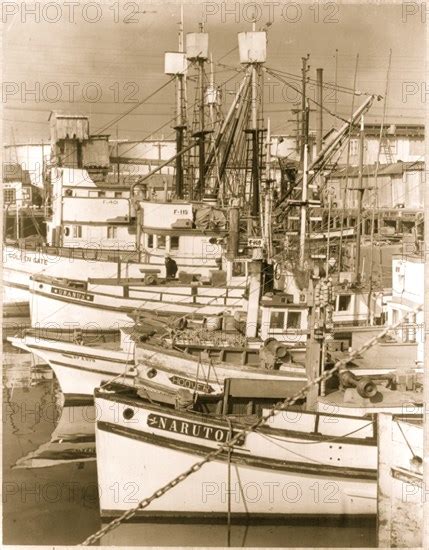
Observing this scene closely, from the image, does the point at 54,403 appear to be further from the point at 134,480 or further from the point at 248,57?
the point at 248,57

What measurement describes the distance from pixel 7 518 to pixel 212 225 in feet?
43.3

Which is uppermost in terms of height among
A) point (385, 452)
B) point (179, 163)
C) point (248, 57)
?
point (248, 57)

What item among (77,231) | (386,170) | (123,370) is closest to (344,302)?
(123,370)

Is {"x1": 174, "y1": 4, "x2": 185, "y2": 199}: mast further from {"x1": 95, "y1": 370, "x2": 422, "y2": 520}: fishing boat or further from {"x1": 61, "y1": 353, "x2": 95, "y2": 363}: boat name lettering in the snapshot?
{"x1": 95, "y1": 370, "x2": 422, "y2": 520}: fishing boat

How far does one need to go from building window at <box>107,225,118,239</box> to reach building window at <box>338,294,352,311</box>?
11.1 meters

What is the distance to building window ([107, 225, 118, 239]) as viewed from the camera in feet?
83.7

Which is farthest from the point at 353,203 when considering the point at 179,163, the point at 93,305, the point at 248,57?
the point at 93,305

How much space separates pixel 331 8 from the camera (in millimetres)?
10047

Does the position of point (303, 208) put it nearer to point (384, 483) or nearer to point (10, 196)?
point (384, 483)

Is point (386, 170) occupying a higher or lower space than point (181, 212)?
higher

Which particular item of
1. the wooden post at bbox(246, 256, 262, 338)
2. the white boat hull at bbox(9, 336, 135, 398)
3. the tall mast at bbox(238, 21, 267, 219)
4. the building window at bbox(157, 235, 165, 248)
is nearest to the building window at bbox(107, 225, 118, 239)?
the building window at bbox(157, 235, 165, 248)

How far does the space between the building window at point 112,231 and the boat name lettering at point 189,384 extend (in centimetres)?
1204

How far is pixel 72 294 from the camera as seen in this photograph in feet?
64.4

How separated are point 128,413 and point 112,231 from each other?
15.1 m
